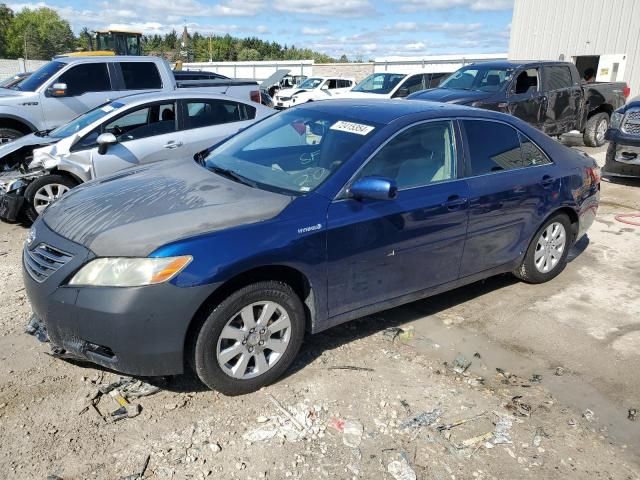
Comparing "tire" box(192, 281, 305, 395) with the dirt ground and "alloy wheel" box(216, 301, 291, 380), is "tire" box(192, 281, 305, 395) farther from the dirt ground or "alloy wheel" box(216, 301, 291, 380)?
the dirt ground

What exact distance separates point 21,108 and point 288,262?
777 cm

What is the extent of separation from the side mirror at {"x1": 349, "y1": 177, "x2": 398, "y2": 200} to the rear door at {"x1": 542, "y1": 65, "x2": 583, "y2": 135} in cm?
935

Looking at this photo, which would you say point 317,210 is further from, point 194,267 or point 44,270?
point 44,270

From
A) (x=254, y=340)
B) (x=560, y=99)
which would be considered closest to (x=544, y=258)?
(x=254, y=340)

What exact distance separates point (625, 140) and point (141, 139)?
7537 millimetres

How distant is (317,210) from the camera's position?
3291 millimetres

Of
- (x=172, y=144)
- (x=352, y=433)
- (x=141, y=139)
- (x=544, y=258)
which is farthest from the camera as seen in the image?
(x=172, y=144)

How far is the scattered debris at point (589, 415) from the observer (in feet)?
10.5

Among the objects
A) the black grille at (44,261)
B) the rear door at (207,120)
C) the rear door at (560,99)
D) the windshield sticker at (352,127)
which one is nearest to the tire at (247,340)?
the black grille at (44,261)

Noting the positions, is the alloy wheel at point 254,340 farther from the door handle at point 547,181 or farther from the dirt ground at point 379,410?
the door handle at point 547,181

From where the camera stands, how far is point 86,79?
376 inches

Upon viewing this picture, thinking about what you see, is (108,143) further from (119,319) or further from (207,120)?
(119,319)

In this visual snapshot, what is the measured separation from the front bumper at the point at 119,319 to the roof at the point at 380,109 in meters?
1.83

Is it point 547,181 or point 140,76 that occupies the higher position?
point 140,76
